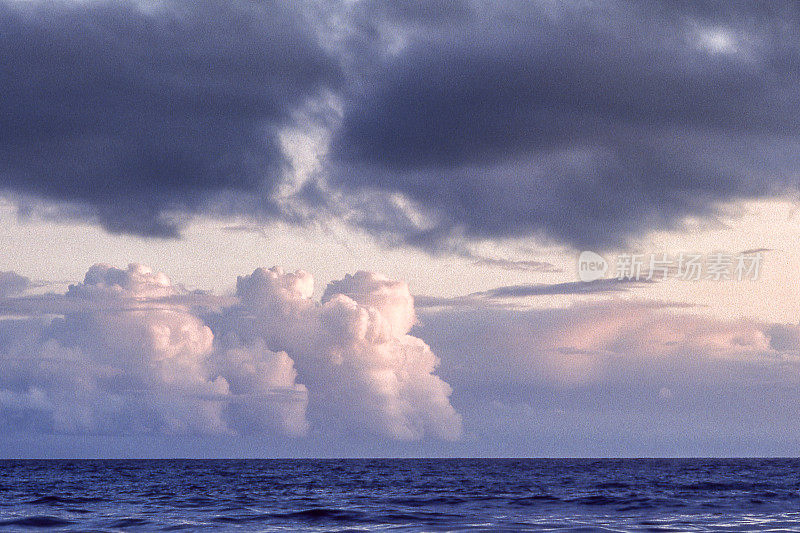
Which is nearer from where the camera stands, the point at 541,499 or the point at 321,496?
the point at 541,499

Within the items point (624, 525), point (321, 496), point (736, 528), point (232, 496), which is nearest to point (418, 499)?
point (321, 496)

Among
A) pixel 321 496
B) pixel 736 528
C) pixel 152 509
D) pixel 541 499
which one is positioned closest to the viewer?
pixel 736 528

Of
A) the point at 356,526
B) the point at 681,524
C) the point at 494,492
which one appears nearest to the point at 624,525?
the point at 681,524

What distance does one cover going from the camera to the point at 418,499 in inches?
2621

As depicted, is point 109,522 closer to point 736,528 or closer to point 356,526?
point 356,526

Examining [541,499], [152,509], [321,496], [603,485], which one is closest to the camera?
[152,509]

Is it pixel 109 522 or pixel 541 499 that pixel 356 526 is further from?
pixel 541 499

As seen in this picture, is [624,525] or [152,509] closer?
[624,525]

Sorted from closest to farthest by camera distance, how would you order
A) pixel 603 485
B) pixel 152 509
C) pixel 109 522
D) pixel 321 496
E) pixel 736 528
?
pixel 736 528 < pixel 109 522 < pixel 152 509 < pixel 321 496 < pixel 603 485

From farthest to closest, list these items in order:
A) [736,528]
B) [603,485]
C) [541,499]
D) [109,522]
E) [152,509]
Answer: [603,485] < [541,499] < [152,509] < [109,522] < [736,528]

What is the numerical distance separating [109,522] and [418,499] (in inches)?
1021

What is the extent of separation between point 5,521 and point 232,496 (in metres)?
24.6

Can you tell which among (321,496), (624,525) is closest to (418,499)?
(321,496)

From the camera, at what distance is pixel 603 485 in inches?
3371
